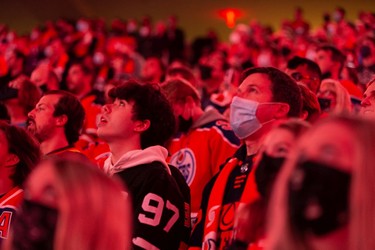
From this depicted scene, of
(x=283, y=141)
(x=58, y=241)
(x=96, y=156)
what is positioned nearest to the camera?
(x=58, y=241)

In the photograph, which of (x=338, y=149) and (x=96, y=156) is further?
(x=96, y=156)

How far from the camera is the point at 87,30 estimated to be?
1409cm

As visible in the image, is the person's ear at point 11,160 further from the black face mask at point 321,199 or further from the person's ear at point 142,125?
the black face mask at point 321,199

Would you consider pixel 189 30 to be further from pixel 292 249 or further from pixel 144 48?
pixel 292 249

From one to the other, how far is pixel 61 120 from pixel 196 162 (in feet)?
3.38

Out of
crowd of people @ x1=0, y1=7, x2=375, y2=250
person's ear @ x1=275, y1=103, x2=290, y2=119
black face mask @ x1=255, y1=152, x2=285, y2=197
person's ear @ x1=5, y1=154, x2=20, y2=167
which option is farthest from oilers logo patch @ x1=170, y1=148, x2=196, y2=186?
black face mask @ x1=255, y1=152, x2=285, y2=197

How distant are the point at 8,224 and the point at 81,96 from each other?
395 cm

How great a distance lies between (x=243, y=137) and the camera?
12.7 ft

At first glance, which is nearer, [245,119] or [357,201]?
[357,201]

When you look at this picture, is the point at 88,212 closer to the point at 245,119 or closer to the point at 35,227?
the point at 35,227

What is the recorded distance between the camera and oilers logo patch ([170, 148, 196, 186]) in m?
5.38

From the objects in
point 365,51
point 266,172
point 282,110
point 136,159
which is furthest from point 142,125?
point 365,51

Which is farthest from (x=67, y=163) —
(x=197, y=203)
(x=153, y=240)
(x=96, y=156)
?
(x=96, y=156)

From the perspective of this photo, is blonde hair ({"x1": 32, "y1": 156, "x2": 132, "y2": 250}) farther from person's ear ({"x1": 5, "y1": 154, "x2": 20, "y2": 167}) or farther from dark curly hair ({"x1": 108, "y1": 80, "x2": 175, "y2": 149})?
dark curly hair ({"x1": 108, "y1": 80, "x2": 175, "y2": 149})
